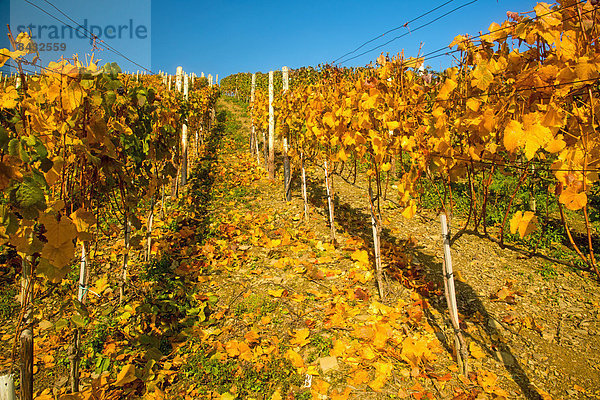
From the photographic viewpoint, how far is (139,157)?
3.52 metres

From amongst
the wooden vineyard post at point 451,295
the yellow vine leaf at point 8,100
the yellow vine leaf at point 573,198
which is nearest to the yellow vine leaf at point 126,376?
the yellow vine leaf at point 8,100

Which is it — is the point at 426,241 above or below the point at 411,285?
above

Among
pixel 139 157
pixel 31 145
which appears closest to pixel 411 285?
pixel 139 157

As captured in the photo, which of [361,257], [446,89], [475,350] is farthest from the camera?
[361,257]

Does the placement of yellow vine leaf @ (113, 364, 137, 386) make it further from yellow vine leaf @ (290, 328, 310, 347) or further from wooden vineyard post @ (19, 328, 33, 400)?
yellow vine leaf @ (290, 328, 310, 347)

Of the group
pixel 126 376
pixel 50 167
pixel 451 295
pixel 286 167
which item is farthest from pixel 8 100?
pixel 286 167

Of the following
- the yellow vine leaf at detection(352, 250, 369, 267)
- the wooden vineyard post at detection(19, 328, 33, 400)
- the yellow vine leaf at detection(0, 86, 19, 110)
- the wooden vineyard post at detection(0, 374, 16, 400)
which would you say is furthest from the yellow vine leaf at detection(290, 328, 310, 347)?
the yellow vine leaf at detection(0, 86, 19, 110)

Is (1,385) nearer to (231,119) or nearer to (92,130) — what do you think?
(92,130)

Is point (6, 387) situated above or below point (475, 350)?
above

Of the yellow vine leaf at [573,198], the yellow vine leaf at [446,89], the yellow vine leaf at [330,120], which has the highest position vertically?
the yellow vine leaf at [330,120]

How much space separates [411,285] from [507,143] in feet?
9.01

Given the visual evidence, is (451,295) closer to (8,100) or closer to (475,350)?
(475,350)

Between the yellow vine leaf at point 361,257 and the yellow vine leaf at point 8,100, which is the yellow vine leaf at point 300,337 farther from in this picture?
→ the yellow vine leaf at point 8,100

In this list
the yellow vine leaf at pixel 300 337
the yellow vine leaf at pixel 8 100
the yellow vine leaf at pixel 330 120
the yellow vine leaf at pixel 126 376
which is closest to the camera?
the yellow vine leaf at pixel 8 100
